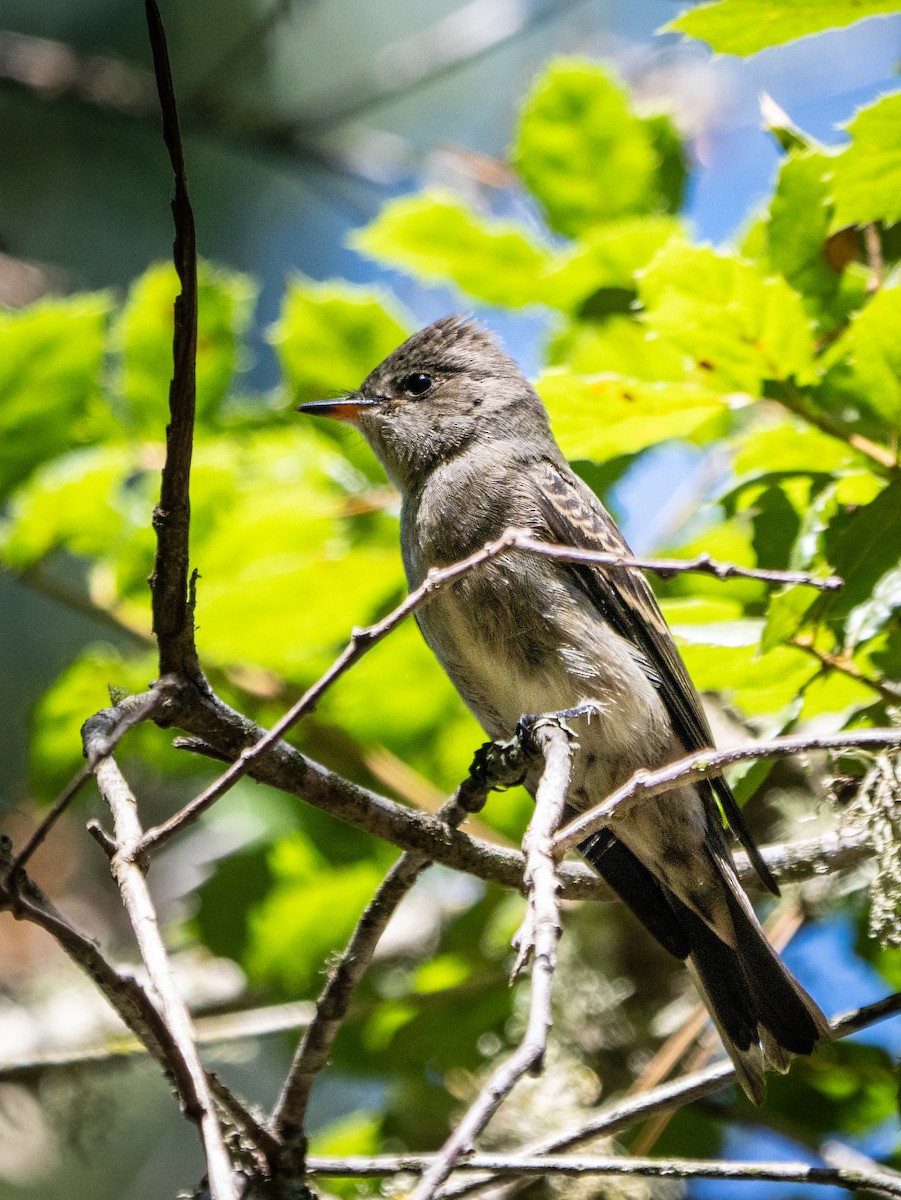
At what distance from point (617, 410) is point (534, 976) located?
1672 mm

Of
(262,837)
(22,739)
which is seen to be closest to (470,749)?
(262,837)

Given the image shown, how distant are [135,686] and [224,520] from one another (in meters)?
0.51

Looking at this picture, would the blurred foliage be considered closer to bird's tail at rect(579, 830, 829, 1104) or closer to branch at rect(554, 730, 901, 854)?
bird's tail at rect(579, 830, 829, 1104)

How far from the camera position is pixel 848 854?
2.46 metres

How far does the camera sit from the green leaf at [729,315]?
2635 millimetres

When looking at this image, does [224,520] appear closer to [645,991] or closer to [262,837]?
[262,837]

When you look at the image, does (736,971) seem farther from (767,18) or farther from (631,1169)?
(767,18)

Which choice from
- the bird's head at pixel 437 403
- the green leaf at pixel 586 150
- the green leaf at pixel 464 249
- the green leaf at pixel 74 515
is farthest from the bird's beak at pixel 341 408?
the green leaf at pixel 586 150

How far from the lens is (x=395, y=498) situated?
12.0 ft

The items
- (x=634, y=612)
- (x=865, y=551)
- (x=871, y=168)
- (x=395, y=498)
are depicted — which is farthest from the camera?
(x=395, y=498)

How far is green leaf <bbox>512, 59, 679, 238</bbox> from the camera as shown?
11.5ft

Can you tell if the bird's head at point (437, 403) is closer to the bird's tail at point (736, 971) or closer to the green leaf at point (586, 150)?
the green leaf at point (586, 150)

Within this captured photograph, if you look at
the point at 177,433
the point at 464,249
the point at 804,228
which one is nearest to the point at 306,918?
the point at 464,249

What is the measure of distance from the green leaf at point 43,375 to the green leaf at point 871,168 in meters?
1.84
